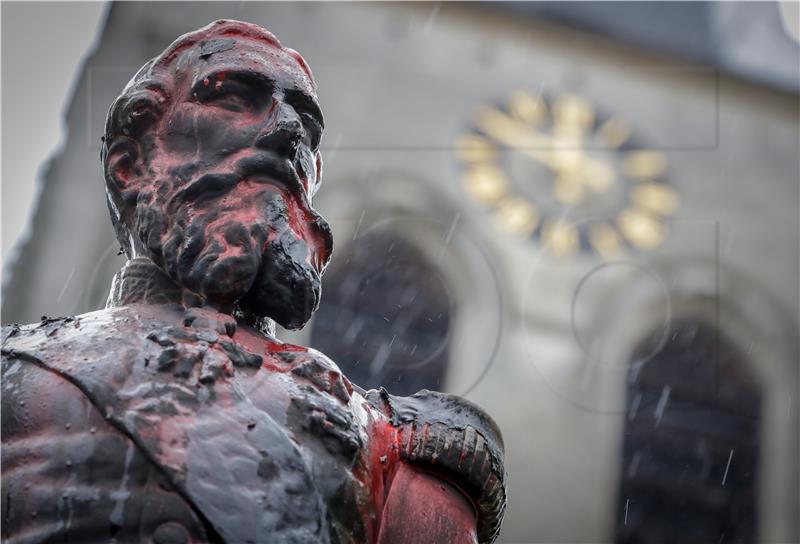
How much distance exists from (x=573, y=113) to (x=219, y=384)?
12134 millimetres

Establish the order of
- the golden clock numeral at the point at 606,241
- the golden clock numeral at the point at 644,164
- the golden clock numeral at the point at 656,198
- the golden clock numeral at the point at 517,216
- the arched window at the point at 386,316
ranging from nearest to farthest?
1. the arched window at the point at 386,316
2. the golden clock numeral at the point at 606,241
3. the golden clock numeral at the point at 656,198
4. the golden clock numeral at the point at 644,164
5. the golden clock numeral at the point at 517,216

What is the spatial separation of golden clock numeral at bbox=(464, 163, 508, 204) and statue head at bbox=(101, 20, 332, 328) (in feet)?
37.9

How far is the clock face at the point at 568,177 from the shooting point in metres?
13.3

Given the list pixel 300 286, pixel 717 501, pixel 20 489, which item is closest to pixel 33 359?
pixel 20 489

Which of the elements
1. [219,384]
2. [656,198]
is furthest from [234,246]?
[656,198]

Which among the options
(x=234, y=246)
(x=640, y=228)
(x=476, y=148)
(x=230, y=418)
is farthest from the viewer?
(x=476, y=148)

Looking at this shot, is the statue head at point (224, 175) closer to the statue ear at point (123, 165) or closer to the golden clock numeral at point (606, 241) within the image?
the statue ear at point (123, 165)

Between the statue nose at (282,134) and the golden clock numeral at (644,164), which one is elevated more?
the statue nose at (282,134)

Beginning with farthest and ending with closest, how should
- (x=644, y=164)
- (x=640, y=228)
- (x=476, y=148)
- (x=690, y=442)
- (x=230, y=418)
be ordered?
1. (x=476, y=148)
2. (x=644, y=164)
3. (x=640, y=228)
4. (x=690, y=442)
5. (x=230, y=418)

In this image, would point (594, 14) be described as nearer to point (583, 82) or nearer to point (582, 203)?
point (583, 82)

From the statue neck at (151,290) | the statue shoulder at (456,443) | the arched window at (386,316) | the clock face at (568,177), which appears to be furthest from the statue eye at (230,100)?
the clock face at (568,177)

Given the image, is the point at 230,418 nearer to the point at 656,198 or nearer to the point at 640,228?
the point at 640,228

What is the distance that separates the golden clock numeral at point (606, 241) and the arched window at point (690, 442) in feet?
2.79

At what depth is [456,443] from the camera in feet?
6.12
